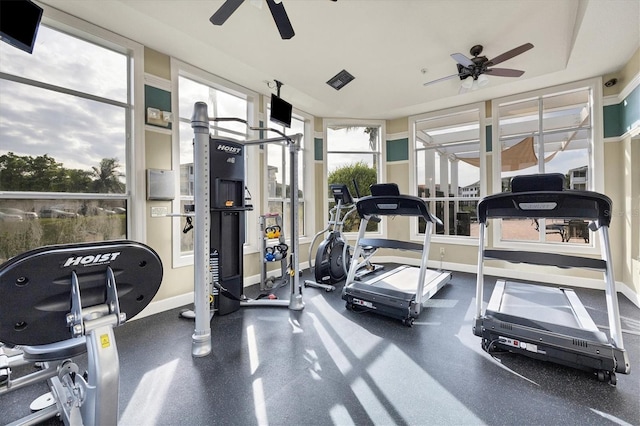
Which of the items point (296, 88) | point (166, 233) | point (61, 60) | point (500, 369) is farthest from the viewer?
point (296, 88)

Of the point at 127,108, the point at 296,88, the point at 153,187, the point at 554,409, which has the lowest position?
the point at 554,409

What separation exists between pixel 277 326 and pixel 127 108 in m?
3.19

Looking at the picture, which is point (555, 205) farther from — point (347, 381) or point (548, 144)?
point (548, 144)

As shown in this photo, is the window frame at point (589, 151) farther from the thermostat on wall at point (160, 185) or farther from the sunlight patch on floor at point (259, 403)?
the thermostat on wall at point (160, 185)

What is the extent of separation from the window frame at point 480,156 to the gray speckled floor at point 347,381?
286 centimetres

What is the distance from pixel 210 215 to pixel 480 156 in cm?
506

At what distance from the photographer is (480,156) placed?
5.57 metres

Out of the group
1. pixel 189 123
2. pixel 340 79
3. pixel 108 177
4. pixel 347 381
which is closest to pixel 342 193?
pixel 340 79

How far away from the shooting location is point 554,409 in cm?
188

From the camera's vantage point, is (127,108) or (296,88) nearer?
(127,108)

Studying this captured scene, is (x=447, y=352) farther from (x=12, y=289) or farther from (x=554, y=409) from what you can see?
(x=12, y=289)

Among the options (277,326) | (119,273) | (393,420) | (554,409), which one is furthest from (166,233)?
(554,409)

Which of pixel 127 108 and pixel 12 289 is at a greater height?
pixel 127 108

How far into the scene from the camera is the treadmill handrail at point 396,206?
3.34 metres
